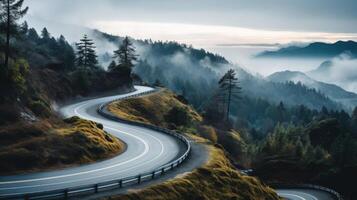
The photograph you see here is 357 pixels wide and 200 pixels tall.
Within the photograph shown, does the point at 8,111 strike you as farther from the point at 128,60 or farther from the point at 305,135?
the point at 305,135

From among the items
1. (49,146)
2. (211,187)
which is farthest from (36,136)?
(211,187)

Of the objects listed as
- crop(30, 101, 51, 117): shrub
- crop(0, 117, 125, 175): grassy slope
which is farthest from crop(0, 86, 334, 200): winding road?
crop(30, 101, 51, 117): shrub

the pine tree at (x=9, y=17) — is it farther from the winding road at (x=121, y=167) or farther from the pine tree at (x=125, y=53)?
the pine tree at (x=125, y=53)

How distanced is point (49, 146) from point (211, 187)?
1718 cm

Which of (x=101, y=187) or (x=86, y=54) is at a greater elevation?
(x=86, y=54)

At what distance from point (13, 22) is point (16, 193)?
32608 mm

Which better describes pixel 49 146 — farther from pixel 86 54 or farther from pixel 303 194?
pixel 86 54

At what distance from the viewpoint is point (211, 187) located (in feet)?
153

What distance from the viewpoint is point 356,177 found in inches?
3890

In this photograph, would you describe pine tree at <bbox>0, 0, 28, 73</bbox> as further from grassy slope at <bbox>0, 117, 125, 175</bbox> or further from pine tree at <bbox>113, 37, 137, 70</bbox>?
pine tree at <bbox>113, 37, 137, 70</bbox>

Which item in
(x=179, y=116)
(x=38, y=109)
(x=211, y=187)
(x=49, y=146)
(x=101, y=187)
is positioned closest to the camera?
(x=101, y=187)

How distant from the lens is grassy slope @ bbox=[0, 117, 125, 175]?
41.4 meters

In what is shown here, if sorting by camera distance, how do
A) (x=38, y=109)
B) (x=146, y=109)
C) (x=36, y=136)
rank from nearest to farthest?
1. (x=36, y=136)
2. (x=38, y=109)
3. (x=146, y=109)

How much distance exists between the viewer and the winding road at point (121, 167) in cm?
3691
